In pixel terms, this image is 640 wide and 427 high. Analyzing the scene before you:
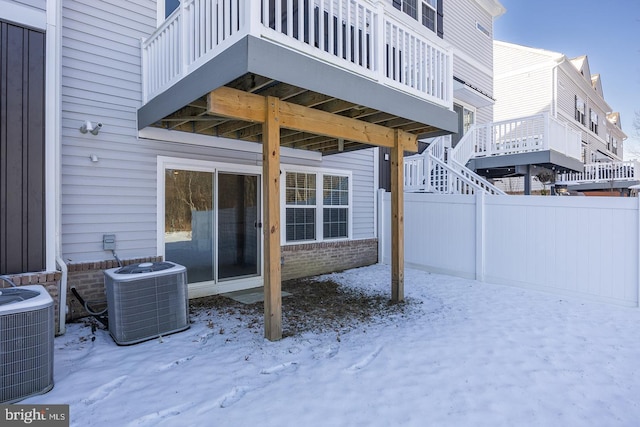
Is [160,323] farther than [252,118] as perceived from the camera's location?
Yes

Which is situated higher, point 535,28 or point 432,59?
point 535,28

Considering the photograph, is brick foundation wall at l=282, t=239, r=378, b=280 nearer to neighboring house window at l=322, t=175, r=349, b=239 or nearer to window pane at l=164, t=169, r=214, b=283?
neighboring house window at l=322, t=175, r=349, b=239

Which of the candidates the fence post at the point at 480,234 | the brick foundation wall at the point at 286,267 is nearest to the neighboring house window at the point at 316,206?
the brick foundation wall at the point at 286,267

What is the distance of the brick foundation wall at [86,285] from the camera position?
4348 millimetres

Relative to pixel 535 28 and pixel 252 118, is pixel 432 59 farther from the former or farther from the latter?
pixel 535 28

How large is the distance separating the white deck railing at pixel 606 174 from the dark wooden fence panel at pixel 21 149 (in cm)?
1812

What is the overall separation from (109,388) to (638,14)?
1599 centimetres

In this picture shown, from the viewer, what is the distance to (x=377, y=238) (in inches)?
335

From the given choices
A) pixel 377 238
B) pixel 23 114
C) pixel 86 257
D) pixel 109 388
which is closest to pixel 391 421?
pixel 109 388

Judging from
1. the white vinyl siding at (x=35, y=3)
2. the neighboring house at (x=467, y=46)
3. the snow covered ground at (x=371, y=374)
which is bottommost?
the snow covered ground at (x=371, y=374)

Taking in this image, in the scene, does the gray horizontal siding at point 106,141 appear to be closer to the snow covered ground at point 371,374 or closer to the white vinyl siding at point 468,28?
the snow covered ground at point 371,374

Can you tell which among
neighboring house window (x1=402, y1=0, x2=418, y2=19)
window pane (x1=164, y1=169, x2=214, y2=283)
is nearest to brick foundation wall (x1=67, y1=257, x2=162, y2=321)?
window pane (x1=164, y1=169, x2=214, y2=283)

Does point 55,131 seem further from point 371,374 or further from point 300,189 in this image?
point 371,374

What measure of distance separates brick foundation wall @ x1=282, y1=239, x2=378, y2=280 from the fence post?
2.43 meters
